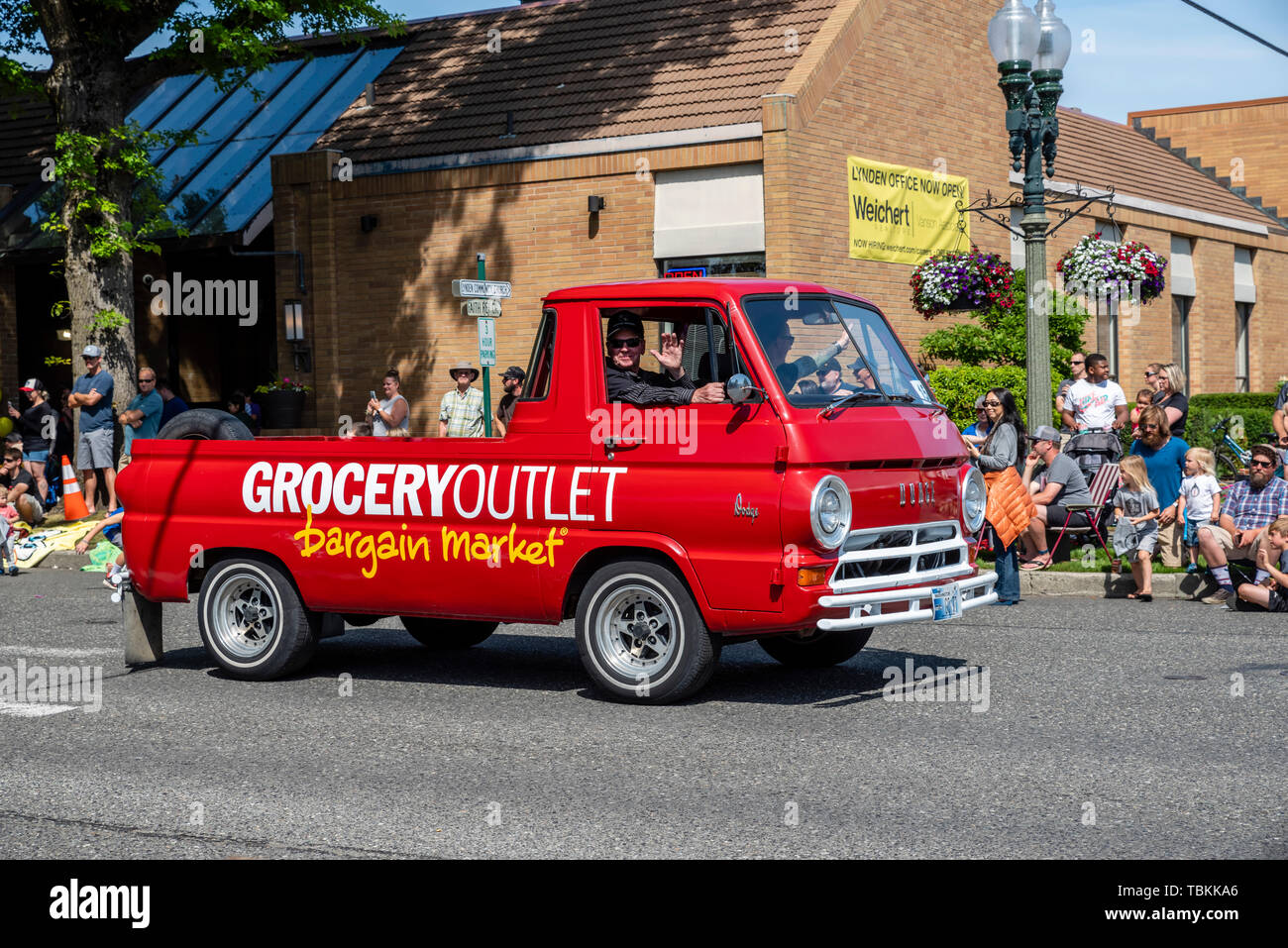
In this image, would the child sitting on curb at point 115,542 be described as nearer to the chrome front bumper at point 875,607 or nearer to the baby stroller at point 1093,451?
the chrome front bumper at point 875,607

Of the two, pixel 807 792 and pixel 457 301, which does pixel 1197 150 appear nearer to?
pixel 457 301

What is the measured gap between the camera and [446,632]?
10.3 meters

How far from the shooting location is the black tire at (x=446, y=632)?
402 inches

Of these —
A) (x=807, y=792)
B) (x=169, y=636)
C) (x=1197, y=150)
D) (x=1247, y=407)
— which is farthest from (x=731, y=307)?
(x=1197, y=150)

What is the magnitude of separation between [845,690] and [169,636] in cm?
543

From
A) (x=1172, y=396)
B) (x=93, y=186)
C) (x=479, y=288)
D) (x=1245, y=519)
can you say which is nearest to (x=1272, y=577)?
(x=1245, y=519)

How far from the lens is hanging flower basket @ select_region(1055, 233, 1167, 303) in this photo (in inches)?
719

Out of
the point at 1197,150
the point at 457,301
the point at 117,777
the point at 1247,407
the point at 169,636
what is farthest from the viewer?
the point at 1197,150

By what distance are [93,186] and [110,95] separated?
1246 millimetres

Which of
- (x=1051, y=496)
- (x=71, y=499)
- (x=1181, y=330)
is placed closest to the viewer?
(x=1051, y=496)

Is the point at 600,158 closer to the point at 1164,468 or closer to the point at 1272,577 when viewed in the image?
the point at 1164,468

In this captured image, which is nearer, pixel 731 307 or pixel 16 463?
pixel 731 307

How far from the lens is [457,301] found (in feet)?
71.4

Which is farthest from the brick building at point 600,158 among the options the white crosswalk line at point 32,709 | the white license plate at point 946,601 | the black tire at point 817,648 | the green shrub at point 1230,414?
the white crosswalk line at point 32,709
